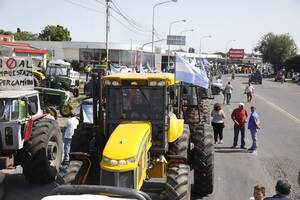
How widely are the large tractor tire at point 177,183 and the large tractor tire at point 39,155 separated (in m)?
3.66

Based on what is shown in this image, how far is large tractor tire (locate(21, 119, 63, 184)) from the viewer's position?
1039 centimetres

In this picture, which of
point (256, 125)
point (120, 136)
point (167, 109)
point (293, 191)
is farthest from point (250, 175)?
point (120, 136)

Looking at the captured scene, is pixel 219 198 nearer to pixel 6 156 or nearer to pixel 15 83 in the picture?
pixel 6 156

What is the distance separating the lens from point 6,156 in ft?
34.2

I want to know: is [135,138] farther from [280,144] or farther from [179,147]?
[280,144]

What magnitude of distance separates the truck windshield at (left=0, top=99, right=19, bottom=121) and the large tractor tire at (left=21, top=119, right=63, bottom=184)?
0.61 meters

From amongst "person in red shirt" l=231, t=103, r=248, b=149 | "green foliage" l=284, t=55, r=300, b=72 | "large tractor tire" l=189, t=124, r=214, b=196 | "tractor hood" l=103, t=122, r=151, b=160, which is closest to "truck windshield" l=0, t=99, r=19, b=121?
"tractor hood" l=103, t=122, r=151, b=160

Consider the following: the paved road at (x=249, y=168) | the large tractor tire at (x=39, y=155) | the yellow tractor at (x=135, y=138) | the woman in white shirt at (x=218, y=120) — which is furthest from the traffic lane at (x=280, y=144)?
the large tractor tire at (x=39, y=155)

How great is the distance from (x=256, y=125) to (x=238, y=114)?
2.70 ft

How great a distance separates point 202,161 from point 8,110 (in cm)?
442

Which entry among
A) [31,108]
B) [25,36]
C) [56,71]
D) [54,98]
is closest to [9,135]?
[31,108]

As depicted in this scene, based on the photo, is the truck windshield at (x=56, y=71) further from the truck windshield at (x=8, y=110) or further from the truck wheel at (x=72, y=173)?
the truck wheel at (x=72, y=173)

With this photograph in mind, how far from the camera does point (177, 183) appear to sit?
7.68m

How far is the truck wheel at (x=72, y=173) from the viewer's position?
7.88 m
